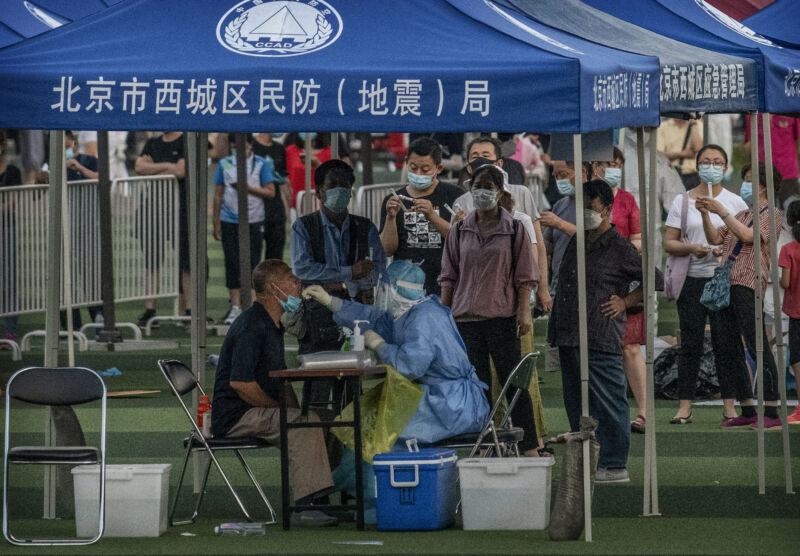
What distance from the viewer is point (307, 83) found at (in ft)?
27.6

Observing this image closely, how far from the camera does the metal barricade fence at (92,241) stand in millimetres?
16266

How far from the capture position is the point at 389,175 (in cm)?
4272

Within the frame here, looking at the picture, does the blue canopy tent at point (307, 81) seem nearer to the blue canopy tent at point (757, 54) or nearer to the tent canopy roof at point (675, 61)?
the tent canopy roof at point (675, 61)

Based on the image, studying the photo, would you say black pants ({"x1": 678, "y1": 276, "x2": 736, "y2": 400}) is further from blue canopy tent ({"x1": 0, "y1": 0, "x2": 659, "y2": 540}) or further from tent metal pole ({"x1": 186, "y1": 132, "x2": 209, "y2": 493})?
blue canopy tent ({"x1": 0, "y1": 0, "x2": 659, "y2": 540})

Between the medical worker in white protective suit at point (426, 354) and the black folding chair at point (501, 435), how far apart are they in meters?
0.05

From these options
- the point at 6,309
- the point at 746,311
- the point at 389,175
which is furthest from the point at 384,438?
the point at 389,175

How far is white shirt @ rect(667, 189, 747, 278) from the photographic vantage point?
1272 cm

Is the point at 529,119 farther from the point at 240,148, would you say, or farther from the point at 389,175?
the point at 389,175

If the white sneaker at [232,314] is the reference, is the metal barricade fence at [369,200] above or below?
above

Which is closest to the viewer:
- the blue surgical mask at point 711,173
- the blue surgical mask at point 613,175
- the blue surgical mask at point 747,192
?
the blue surgical mask at point 711,173

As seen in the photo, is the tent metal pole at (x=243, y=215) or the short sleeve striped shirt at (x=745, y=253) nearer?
the short sleeve striped shirt at (x=745, y=253)

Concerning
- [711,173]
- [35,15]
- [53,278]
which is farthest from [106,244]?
[53,278]

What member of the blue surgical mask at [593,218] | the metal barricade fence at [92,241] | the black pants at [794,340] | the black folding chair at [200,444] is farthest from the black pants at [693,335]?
the metal barricade fence at [92,241]

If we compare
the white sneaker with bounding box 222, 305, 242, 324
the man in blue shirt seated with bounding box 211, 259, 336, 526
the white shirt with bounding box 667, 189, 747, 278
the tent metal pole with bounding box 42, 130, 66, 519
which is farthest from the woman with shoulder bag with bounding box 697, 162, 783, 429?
the white sneaker with bounding box 222, 305, 242, 324
